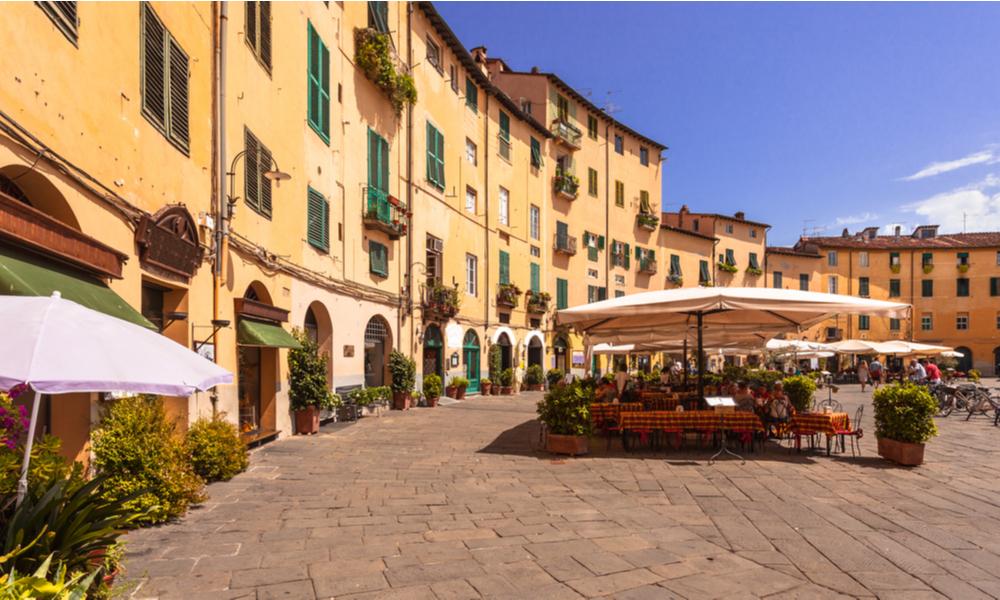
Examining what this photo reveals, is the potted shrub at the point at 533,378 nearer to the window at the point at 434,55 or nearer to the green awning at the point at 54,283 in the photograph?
the window at the point at 434,55

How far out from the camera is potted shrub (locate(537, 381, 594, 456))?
956 centimetres

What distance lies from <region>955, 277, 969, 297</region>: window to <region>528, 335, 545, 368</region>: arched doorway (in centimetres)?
4120

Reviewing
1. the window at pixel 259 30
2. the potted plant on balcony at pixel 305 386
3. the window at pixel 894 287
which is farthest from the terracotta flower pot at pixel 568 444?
the window at pixel 894 287

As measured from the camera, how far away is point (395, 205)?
17109 millimetres

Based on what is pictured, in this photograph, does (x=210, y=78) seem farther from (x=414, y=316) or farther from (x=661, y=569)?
(x=414, y=316)

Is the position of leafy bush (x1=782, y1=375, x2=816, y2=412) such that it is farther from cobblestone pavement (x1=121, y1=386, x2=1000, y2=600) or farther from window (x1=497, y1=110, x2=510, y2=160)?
window (x1=497, y1=110, x2=510, y2=160)

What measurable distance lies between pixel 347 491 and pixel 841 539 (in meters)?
5.11

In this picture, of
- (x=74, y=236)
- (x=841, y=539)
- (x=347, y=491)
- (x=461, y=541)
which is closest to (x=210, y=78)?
(x=74, y=236)

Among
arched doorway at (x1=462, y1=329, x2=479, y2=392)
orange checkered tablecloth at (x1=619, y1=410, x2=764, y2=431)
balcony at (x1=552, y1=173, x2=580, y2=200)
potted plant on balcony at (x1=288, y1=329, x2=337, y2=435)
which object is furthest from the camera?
balcony at (x1=552, y1=173, x2=580, y2=200)

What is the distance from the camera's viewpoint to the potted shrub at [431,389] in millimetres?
18719

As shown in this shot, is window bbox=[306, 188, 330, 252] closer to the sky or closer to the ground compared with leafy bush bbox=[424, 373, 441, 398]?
closer to the sky

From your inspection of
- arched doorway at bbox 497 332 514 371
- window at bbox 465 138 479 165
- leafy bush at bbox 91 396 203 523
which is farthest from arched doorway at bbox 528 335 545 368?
leafy bush at bbox 91 396 203 523

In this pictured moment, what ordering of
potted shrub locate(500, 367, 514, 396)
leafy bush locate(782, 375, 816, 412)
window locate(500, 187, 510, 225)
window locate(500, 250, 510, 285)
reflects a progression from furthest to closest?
1. window locate(500, 187, 510, 225)
2. window locate(500, 250, 510, 285)
3. potted shrub locate(500, 367, 514, 396)
4. leafy bush locate(782, 375, 816, 412)

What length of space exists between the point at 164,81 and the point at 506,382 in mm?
18663
